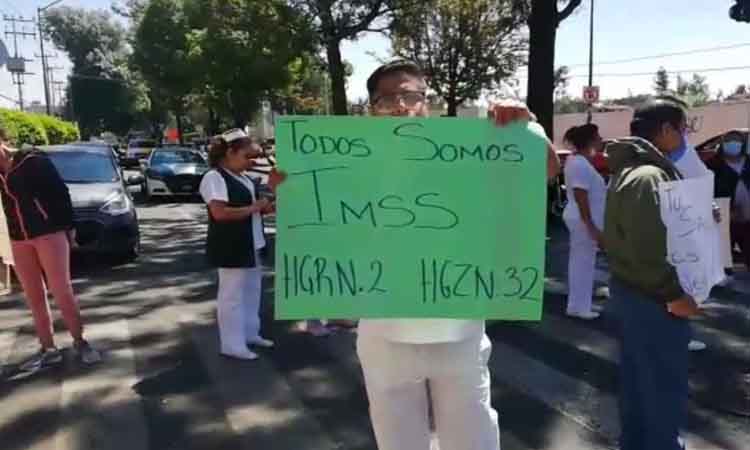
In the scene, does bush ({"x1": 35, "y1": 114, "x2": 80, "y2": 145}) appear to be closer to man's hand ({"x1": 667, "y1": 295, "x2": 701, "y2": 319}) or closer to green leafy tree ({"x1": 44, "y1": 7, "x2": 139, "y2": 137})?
man's hand ({"x1": 667, "y1": 295, "x2": 701, "y2": 319})

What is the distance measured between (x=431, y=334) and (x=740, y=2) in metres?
3.78

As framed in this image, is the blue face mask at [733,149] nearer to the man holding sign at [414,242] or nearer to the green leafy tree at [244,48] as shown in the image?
the man holding sign at [414,242]

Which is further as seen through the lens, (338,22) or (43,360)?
(338,22)

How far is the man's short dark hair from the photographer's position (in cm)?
240

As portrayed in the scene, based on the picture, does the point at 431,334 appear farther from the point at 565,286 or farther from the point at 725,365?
the point at 565,286

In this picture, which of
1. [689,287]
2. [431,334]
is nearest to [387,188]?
[431,334]

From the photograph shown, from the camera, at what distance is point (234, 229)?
17.5 ft

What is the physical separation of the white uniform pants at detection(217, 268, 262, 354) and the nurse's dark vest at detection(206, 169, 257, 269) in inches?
3.8

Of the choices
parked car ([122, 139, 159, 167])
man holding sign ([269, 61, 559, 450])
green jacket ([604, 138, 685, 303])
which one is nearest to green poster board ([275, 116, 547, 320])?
man holding sign ([269, 61, 559, 450])

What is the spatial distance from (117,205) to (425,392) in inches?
311

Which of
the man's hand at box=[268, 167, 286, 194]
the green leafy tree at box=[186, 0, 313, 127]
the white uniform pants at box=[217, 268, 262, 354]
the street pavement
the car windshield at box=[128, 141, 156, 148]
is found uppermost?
the green leafy tree at box=[186, 0, 313, 127]

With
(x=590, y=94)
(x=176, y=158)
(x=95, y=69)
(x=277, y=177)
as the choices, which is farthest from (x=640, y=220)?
(x=95, y=69)

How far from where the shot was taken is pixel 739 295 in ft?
23.8

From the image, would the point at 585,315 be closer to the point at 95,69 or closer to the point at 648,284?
the point at 648,284
